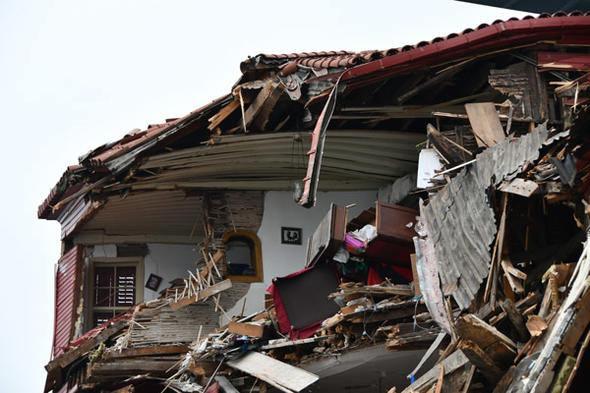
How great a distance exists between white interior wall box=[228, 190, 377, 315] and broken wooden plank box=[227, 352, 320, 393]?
7.43 ft

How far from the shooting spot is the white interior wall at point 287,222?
22.1 metres

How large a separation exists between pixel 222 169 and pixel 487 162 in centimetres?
617

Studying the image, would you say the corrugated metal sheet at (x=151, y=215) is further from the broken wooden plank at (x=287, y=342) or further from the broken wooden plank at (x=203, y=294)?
the broken wooden plank at (x=287, y=342)

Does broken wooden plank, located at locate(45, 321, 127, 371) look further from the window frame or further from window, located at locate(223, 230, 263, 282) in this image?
window, located at locate(223, 230, 263, 282)

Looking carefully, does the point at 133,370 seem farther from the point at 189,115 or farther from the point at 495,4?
the point at 495,4

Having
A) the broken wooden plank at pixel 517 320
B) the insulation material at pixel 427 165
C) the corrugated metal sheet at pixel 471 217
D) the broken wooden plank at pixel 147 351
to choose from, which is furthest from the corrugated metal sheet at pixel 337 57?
the broken wooden plank at pixel 517 320

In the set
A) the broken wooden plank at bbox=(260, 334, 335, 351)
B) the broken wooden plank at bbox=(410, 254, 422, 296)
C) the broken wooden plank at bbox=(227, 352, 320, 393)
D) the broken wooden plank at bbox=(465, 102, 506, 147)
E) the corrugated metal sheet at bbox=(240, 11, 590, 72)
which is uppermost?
the corrugated metal sheet at bbox=(240, 11, 590, 72)

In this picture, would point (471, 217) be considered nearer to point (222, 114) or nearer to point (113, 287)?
point (222, 114)

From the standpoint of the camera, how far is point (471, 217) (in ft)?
53.8

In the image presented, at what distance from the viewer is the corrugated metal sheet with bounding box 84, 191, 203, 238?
880 inches

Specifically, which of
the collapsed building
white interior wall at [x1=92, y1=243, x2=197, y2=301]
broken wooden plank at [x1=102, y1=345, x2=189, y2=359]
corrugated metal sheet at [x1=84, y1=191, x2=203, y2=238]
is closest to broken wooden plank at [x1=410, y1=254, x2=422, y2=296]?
the collapsed building

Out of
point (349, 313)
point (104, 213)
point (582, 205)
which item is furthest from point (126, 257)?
point (582, 205)

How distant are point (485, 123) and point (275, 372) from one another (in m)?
4.06

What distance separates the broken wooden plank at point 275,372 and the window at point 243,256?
85.3 inches
